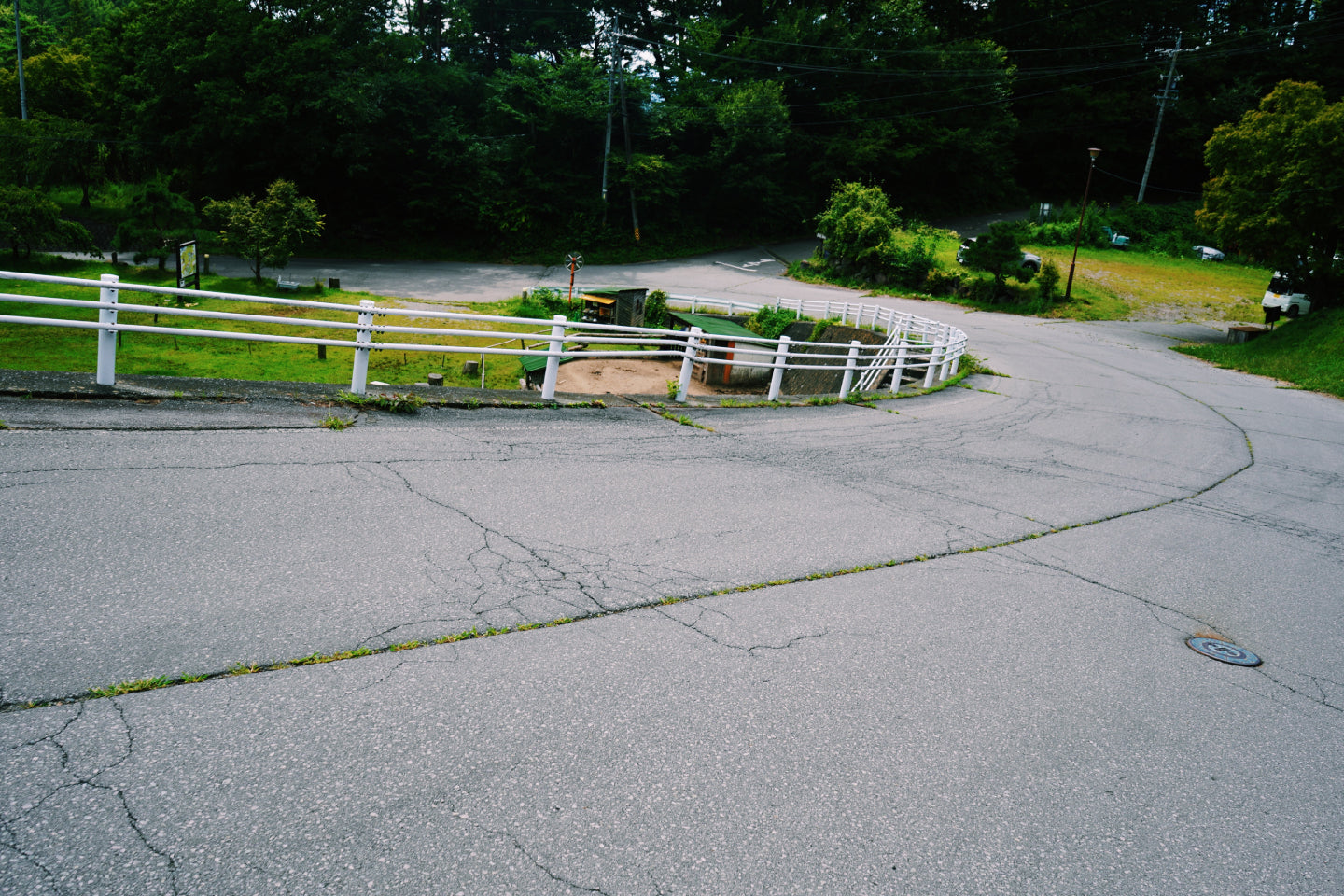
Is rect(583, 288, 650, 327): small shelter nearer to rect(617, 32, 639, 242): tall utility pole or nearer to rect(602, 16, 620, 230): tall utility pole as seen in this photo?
rect(617, 32, 639, 242): tall utility pole

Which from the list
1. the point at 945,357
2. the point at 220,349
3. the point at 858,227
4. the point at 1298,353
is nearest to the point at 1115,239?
the point at 858,227

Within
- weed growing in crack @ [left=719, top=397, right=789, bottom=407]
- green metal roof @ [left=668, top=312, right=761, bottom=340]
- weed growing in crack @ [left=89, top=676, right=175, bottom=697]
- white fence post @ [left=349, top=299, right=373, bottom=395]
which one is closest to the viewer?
weed growing in crack @ [left=89, top=676, right=175, bottom=697]

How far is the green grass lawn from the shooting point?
2322 cm

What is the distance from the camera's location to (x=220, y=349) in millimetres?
24094

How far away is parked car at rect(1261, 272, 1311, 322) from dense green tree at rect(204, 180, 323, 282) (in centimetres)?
4061

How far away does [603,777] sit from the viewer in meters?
3.34

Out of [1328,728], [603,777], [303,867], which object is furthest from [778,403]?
[303,867]

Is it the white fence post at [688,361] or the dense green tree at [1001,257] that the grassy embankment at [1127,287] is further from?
the white fence post at [688,361]

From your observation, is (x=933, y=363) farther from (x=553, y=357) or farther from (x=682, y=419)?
(x=553, y=357)

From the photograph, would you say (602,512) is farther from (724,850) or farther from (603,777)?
(724,850)

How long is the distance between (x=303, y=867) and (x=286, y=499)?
12.3 ft

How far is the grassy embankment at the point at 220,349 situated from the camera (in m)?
20.4

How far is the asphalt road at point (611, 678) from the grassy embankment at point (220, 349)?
13517 millimetres

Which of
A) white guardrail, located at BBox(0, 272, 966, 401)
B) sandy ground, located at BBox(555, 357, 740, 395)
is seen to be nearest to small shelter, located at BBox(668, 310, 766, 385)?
white guardrail, located at BBox(0, 272, 966, 401)
